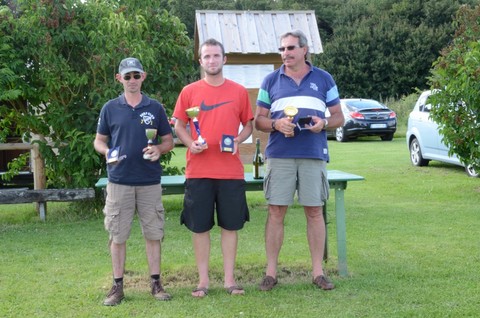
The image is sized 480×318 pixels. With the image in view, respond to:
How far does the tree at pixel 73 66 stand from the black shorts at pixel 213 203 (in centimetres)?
408

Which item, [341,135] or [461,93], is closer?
[461,93]

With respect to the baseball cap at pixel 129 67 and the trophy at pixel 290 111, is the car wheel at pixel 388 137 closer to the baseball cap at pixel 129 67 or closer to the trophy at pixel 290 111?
the trophy at pixel 290 111

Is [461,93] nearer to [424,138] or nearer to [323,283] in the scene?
[424,138]

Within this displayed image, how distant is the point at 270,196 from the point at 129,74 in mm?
1534

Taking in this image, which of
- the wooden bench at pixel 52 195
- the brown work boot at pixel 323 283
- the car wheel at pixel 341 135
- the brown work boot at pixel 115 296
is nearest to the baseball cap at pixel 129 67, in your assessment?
the brown work boot at pixel 115 296

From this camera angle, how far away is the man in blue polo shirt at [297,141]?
6.02m

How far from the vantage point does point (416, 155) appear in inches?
651

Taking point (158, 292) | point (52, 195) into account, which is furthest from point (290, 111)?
point (52, 195)

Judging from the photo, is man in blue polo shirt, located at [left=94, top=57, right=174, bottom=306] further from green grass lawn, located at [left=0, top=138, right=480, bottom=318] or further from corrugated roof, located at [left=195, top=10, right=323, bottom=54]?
corrugated roof, located at [left=195, top=10, right=323, bottom=54]

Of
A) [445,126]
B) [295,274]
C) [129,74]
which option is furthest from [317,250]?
[445,126]

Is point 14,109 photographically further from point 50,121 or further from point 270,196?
point 270,196

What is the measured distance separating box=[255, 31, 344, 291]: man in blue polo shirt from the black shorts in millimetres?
344

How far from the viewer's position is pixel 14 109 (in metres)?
10.2

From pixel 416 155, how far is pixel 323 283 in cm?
1099
